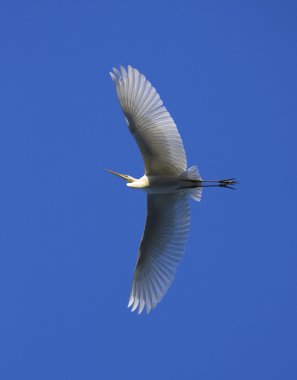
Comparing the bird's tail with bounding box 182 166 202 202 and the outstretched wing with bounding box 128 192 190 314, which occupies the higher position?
the bird's tail with bounding box 182 166 202 202

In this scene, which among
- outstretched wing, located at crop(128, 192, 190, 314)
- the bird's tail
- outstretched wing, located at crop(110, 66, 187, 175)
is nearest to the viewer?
outstretched wing, located at crop(110, 66, 187, 175)

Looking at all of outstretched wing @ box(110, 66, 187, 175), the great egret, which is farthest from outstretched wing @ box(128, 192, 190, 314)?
outstretched wing @ box(110, 66, 187, 175)

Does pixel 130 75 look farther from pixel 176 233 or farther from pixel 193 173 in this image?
pixel 176 233

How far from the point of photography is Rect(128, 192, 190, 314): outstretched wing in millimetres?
9680

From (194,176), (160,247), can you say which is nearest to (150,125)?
(194,176)

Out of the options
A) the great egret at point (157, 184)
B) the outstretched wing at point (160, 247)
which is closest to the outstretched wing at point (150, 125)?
the great egret at point (157, 184)

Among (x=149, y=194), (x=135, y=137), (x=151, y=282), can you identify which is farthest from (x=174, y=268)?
(x=135, y=137)

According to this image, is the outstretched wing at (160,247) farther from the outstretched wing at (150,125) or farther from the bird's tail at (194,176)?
the outstretched wing at (150,125)

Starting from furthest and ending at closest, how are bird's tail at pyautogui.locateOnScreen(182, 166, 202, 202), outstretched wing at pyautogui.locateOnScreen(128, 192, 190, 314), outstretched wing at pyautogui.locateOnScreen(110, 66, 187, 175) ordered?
outstretched wing at pyautogui.locateOnScreen(128, 192, 190, 314), bird's tail at pyautogui.locateOnScreen(182, 166, 202, 202), outstretched wing at pyautogui.locateOnScreen(110, 66, 187, 175)

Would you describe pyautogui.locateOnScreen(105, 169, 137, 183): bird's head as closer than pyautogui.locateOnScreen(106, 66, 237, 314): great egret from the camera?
No

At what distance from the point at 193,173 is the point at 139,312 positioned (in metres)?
1.83

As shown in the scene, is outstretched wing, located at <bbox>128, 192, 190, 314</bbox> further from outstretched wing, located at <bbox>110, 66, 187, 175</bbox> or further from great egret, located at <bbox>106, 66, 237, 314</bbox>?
outstretched wing, located at <bbox>110, 66, 187, 175</bbox>

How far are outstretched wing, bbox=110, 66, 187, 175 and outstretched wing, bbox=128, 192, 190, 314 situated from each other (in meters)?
0.54

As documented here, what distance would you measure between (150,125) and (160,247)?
1775mm
